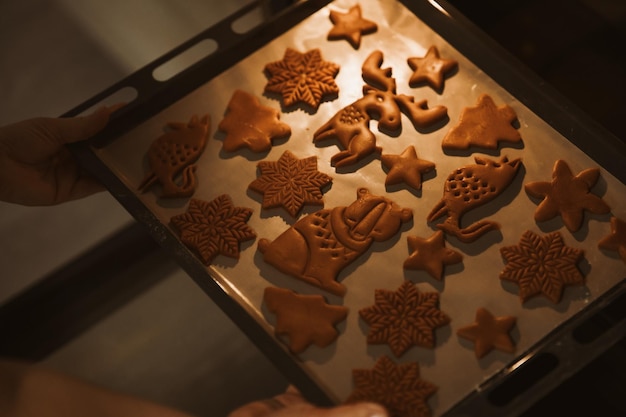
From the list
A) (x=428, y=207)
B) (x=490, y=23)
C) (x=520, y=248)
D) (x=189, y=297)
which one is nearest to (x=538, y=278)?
(x=520, y=248)

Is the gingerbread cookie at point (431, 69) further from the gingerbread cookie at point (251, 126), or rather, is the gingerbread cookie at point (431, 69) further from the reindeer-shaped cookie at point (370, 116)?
the gingerbread cookie at point (251, 126)

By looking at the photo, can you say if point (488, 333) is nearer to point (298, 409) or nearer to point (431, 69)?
point (298, 409)

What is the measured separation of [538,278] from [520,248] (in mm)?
55

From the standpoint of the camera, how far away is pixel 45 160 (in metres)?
1.50

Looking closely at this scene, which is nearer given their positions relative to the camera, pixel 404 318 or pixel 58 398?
pixel 404 318

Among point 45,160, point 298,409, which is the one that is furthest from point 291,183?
point 45,160

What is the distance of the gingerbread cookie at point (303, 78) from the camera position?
55.6 inches

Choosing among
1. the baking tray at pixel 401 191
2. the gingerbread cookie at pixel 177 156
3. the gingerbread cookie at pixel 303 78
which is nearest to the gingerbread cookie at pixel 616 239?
the baking tray at pixel 401 191

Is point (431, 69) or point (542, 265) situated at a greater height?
point (431, 69)

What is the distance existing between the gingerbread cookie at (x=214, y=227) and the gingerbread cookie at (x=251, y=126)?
0.11 meters

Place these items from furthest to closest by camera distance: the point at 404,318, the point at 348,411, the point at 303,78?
the point at 303,78 < the point at 404,318 < the point at 348,411

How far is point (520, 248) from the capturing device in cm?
122

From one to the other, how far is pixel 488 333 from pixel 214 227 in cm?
47

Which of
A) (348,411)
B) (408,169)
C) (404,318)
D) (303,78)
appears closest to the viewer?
(348,411)
